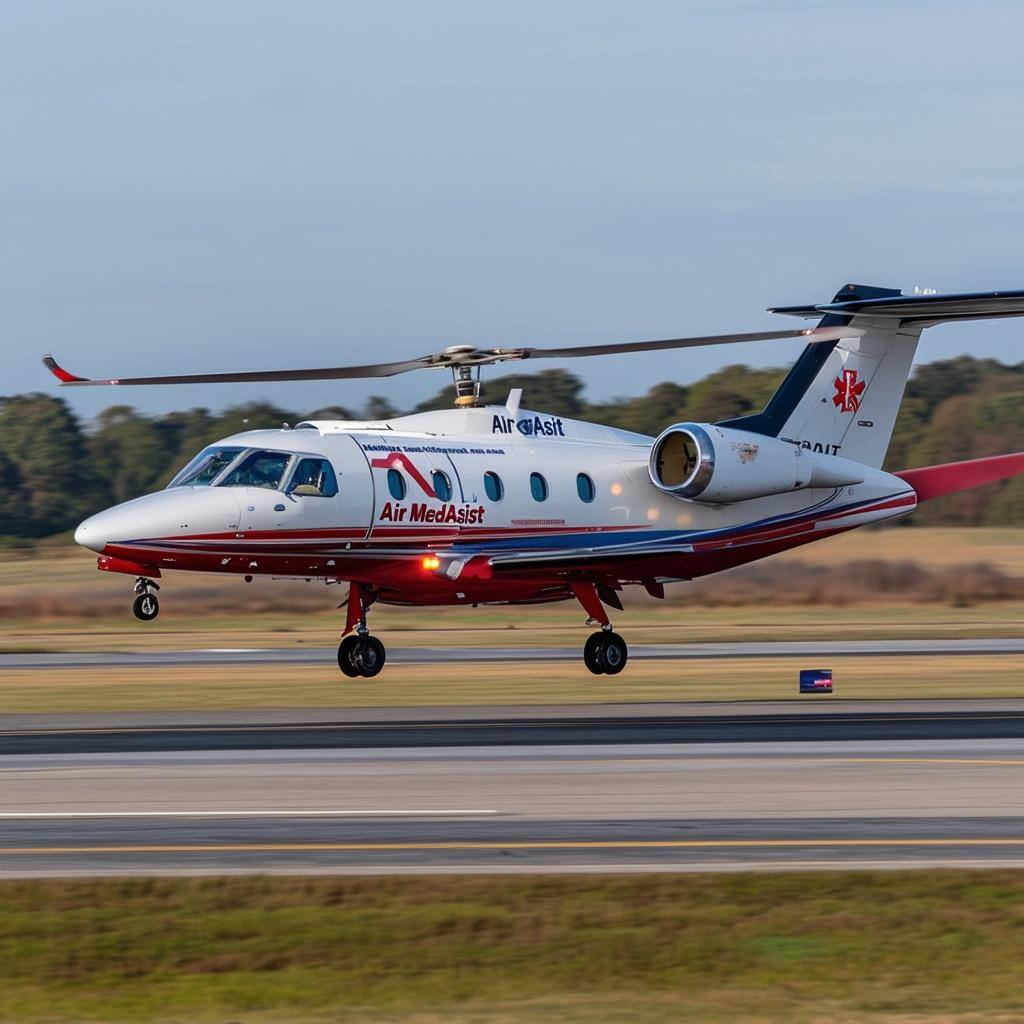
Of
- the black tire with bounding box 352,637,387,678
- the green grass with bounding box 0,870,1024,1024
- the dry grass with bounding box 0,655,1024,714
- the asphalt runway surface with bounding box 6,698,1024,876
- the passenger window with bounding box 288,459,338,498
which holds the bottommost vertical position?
the dry grass with bounding box 0,655,1024,714

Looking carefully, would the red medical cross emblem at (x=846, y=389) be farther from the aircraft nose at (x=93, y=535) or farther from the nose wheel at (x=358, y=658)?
the aircraft nose at (x=93, y=535)

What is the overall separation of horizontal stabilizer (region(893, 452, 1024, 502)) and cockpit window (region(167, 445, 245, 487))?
39.4ft

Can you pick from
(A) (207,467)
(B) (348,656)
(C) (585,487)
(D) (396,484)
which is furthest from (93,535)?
(C) (585,487)

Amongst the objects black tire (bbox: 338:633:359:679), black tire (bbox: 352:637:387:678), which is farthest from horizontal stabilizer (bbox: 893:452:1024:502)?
black tire (bbox: 338:633:359:679)

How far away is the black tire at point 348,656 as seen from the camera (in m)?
26.6

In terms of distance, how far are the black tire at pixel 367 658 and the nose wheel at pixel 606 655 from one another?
3.66m

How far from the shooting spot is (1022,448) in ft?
209

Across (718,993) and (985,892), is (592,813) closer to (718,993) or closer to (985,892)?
(985,892)

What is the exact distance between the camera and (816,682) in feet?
79.8

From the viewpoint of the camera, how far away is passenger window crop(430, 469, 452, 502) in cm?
2612

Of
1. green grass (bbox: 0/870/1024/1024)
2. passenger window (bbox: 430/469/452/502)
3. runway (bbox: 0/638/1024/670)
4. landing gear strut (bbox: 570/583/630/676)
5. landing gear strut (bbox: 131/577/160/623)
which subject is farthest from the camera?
runway (bbox: 0/638/1024/670)

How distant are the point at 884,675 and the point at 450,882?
1896 centimetres

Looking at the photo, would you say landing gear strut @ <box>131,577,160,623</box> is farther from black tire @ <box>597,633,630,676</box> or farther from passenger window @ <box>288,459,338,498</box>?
black tire @ <box>597,633,630,676</box>

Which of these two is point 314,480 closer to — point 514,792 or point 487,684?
point 487,684
